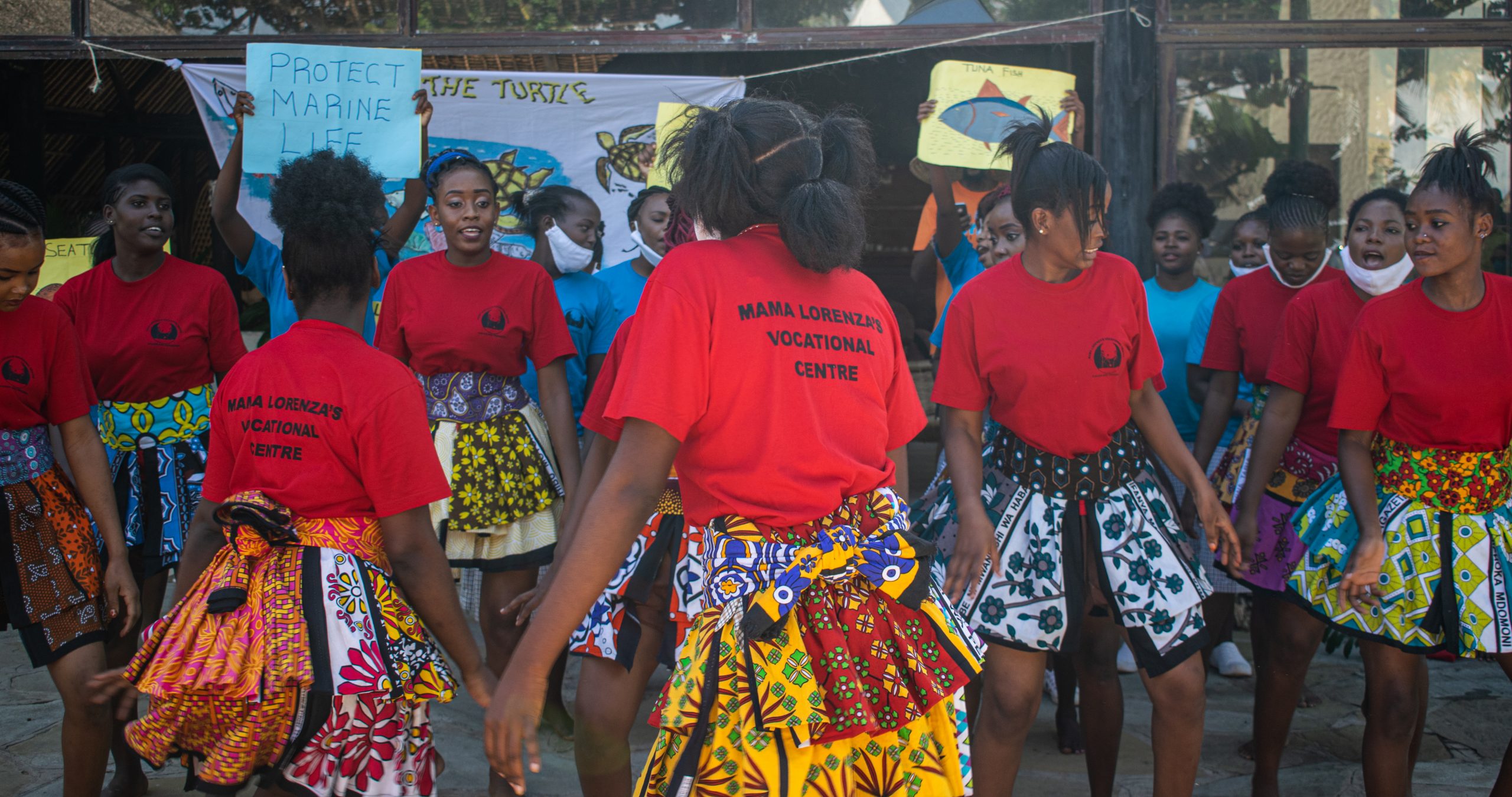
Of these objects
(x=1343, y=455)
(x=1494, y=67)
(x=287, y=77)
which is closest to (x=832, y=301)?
(x=1343, y=455)

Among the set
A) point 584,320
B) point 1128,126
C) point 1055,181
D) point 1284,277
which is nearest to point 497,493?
point 584,320

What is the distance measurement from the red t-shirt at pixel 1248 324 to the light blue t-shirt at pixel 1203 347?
0.92ft

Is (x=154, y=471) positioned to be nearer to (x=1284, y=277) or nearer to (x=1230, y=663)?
(x=1284, y=277)

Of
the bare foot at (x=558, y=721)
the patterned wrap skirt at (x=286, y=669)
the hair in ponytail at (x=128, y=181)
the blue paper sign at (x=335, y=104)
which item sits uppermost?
the blue paper sign at (x=335, y=104)

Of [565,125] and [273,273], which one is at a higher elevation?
[565,125]

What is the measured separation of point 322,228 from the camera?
2.57 m

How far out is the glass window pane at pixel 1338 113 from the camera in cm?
550

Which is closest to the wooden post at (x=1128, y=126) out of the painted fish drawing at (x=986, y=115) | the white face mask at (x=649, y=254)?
the painted fish drawing at (x=986, y=115)

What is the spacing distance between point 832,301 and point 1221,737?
3.07 meters

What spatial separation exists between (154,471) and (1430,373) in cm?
396

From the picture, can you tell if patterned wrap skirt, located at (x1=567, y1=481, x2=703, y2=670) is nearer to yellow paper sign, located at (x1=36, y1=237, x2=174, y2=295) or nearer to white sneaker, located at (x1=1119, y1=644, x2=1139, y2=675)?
white sneaker, located at (x1=1119, y1=644, x2=1139, y2=675)

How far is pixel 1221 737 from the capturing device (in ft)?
14.0

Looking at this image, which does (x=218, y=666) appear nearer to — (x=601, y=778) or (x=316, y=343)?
(x=316, y=343)

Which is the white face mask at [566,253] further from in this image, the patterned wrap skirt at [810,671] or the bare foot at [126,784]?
the patterned wrap skirt at [810,671]
